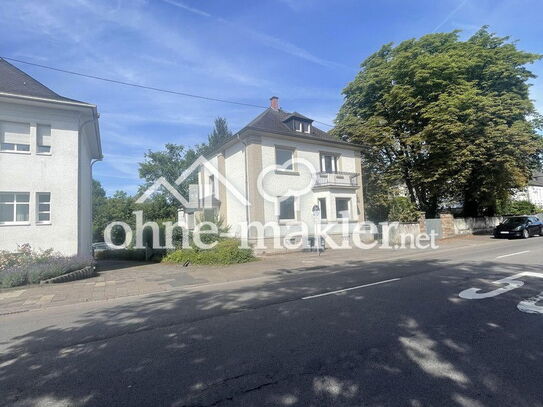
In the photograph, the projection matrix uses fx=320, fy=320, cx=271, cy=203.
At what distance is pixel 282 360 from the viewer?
3766mm

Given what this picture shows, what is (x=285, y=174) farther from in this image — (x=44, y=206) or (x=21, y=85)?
(x=21, y=85)

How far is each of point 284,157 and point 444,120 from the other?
11373 mm

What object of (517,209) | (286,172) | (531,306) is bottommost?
(531,306)

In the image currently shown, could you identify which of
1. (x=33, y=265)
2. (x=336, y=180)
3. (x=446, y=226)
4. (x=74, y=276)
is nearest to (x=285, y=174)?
(x=336, y=180)

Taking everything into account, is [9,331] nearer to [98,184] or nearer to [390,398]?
[390,398]

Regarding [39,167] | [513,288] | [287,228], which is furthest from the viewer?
[287,228]

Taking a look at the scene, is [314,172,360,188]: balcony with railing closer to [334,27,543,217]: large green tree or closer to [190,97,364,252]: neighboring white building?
[190,97,364,252]: neighboring white building

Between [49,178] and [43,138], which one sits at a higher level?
[43,138]

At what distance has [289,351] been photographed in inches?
158

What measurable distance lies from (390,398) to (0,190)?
A: 15.5 metres

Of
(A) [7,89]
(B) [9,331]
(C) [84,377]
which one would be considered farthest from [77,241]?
(C) [84,377]

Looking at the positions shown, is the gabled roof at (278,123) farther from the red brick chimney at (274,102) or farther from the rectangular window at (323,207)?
the rectangular window at (323,207)

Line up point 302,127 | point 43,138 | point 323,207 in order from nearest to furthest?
point 43,138 < point 323,207 < point 302,127

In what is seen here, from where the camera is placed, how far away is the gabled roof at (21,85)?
13281mm
